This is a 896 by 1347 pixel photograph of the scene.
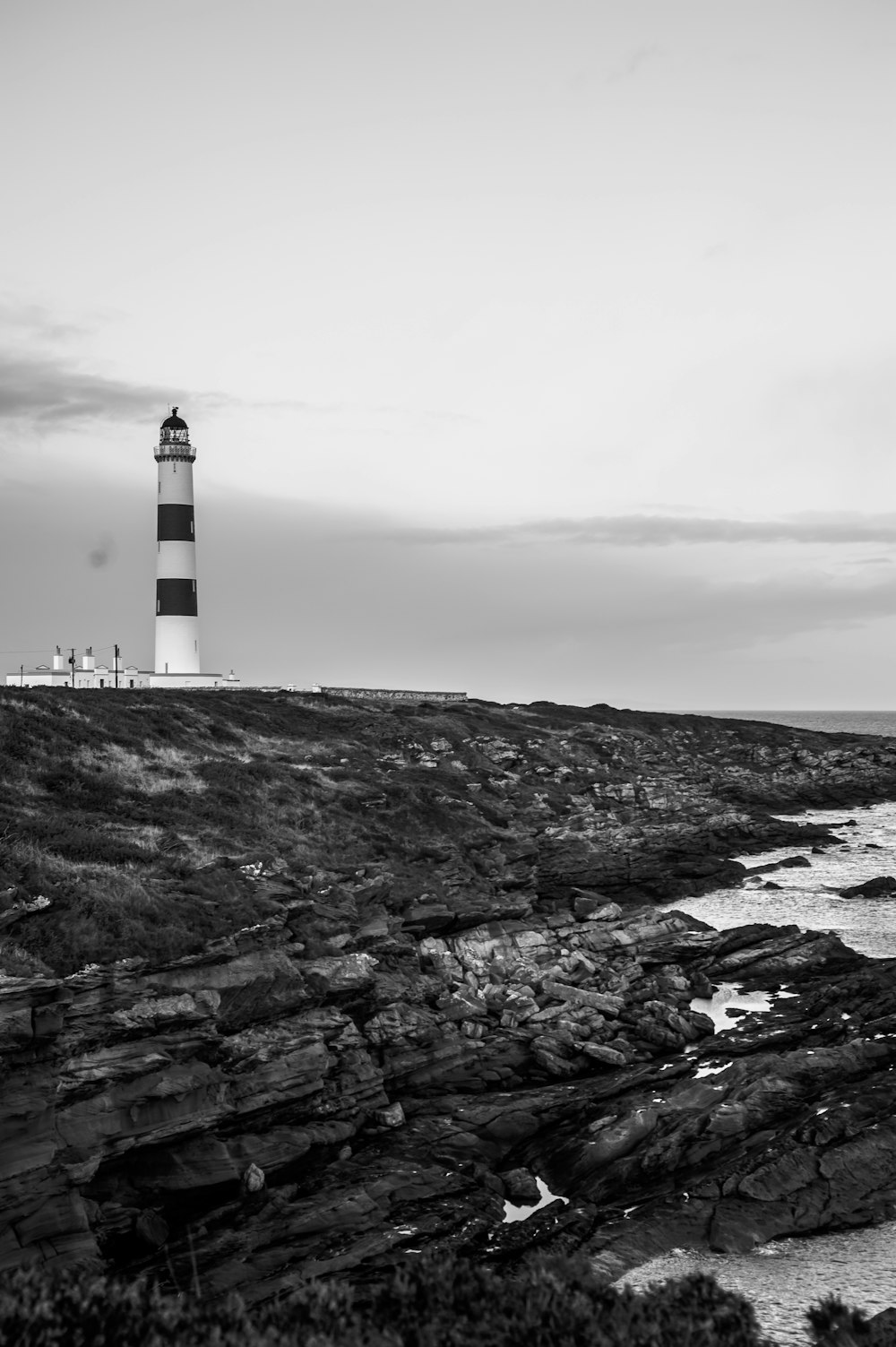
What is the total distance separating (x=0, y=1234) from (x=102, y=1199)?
6.90 ft

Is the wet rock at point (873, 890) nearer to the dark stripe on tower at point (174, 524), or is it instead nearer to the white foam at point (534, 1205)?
the white foam at point (534, 1205)

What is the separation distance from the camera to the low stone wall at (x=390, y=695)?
84.7 m

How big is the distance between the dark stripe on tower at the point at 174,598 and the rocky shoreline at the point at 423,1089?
42216mm

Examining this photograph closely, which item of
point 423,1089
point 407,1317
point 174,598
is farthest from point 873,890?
point 174,598

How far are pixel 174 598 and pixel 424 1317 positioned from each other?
216ft

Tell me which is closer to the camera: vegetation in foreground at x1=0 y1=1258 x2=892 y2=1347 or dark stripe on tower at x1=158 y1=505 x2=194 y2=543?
vegetation in foreground at x1=0 y1=1258 x2=892 y2=1347

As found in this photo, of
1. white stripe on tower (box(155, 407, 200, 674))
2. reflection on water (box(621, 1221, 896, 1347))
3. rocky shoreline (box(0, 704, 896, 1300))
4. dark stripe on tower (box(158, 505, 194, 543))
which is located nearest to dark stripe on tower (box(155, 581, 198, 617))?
white stripe on tower (box(155, 407, 200, 674))

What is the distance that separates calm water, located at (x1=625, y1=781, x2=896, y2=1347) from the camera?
14273 mm

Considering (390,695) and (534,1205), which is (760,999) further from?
(390,695)

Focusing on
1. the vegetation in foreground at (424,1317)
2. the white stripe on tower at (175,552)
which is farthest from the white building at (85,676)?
the vegetation in foreground at (424,1317)

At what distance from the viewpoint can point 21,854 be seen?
24.3 metres

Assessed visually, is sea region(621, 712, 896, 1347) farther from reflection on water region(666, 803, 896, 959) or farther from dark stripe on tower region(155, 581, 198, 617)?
dark stripe on tower region(155, 581, 198, 617)

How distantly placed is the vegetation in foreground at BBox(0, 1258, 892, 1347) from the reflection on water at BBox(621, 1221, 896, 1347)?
3.97 metres

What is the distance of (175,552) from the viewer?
7156 cm
